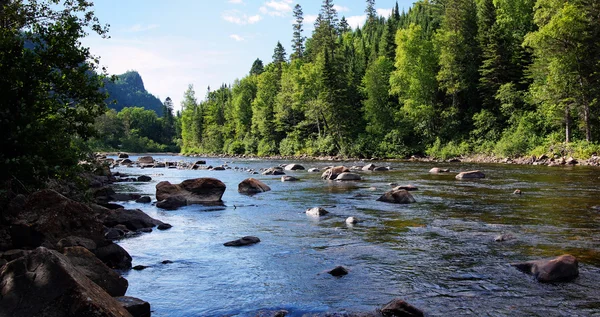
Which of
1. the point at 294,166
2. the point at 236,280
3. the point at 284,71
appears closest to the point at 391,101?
the point at 284,71

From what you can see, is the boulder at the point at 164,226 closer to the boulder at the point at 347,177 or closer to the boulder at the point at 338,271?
the boulder at the point at 338,271

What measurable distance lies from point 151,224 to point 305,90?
5848 centimetres

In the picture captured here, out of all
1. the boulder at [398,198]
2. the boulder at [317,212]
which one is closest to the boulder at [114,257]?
the boulder at [317,212]

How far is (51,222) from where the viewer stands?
9.16 m

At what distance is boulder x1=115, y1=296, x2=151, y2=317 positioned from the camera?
19.8 feet

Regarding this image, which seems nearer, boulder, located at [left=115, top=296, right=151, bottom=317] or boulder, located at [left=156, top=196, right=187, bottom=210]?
boulder, located at [left=115, top=296, right=151, bottom=317]

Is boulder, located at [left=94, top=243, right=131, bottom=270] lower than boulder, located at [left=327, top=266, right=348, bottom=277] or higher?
higher

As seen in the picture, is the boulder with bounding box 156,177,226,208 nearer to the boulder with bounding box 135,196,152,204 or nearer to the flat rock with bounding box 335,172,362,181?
the boulder with bounding box 135,196,152,204

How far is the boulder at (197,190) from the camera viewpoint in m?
19.0

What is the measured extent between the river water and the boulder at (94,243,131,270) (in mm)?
451

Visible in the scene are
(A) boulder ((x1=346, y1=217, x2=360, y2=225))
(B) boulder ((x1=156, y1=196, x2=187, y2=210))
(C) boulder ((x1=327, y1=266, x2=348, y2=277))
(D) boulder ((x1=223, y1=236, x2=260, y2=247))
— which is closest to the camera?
(C) boulder ((x1=327, y1=266, x2=348, y2=277))

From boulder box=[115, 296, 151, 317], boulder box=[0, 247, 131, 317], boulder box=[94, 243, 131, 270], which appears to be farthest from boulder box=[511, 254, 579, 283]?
boulder box=[94, 243, 131, 270]

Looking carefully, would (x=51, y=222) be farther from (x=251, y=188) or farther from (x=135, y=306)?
(x=251, y=188)

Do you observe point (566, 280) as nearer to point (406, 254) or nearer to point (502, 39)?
point (406, 254)
